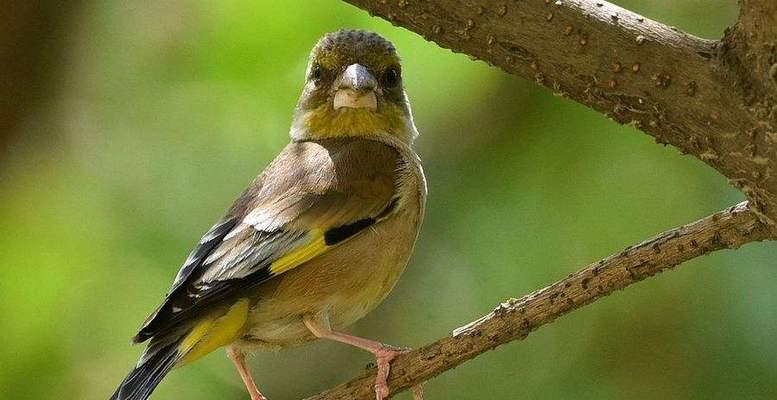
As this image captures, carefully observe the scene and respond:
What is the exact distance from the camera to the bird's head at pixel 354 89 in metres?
4.48

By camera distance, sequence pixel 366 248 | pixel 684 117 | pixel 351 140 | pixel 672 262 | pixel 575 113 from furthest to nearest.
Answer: pixel 575 113, pixel 351 140, pixel 366 248, pixel 672 262, pixel 684 117

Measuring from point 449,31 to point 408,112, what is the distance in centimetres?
195

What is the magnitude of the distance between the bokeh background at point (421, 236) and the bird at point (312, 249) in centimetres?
70

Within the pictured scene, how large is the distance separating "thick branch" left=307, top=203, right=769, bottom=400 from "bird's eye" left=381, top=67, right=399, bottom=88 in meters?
1.59

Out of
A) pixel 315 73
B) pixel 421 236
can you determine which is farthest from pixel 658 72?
pixel 421 236

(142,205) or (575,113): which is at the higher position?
(575,113)

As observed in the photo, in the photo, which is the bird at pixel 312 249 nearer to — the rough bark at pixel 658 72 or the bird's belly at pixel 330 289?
the bird's belly at pixel 330 289

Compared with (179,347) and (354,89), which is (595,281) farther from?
(354,89)

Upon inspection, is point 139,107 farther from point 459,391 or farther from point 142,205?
point 459,391

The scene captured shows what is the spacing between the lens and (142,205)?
560cm

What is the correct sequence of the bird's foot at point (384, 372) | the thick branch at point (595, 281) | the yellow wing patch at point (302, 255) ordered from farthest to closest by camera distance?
the yellow wing patch at point (302, 255)
the bird's foot at point (384, 372)
the thick branch at point (595, 281)

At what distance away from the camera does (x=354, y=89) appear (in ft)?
14.6

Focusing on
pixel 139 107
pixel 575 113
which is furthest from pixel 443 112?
pixel 139 107

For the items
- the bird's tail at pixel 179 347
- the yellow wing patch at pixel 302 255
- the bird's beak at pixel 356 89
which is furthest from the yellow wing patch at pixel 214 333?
the bird's beak at pixel 356 89
